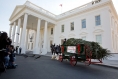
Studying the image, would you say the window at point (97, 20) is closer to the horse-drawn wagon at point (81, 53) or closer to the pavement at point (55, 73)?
the horse-drawn wagon at point (81, 53)

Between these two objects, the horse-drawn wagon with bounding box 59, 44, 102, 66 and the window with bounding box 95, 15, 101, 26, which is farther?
the window with bounding box 95, 15, 101, 26

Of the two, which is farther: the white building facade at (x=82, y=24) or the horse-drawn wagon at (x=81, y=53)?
the white building facade at (x=82, y=24)

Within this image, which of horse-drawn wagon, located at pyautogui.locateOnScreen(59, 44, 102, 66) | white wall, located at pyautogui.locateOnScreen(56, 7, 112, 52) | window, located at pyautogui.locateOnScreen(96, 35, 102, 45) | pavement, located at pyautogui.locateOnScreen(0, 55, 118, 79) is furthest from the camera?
window, located at pyautogui.locateOnScreen(96, 35, 102, 45)

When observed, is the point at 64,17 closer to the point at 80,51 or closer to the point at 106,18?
the point at 106,18

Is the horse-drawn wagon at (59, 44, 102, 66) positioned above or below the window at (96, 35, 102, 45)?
below

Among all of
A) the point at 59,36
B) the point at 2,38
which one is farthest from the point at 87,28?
the point at 2,38

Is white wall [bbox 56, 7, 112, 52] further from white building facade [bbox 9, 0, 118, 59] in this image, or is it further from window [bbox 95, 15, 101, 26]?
window [bbox 95, 15, 101, 26]

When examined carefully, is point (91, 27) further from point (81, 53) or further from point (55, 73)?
point (55, 73)

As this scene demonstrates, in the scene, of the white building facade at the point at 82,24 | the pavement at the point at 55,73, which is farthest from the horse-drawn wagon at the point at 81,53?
the white building facade at the point at 82,24

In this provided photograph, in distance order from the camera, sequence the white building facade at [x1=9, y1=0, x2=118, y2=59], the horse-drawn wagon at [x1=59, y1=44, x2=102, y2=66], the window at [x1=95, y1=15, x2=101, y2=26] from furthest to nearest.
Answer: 1. the window at [x1=95, y1=15, x2=101, y2=26]
2. the white building facade at [x1=9, y1=0, x2=118, y2=59]
3. the horse-drawn wagon at [x1=59, y1=44, x2=102, y2=66]

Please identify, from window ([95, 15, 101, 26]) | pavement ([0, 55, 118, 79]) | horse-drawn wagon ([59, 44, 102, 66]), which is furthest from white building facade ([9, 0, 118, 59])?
pavement ([0, 55, 118, 79])

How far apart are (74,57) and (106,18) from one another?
514 inches

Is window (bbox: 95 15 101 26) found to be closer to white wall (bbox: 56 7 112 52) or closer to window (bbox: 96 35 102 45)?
white wall (bbox: 56 7 112 52)

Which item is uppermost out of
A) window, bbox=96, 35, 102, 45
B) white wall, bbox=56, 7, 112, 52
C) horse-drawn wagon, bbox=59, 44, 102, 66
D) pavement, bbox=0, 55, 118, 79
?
white wall, bbox=56, 7, 112, 52
